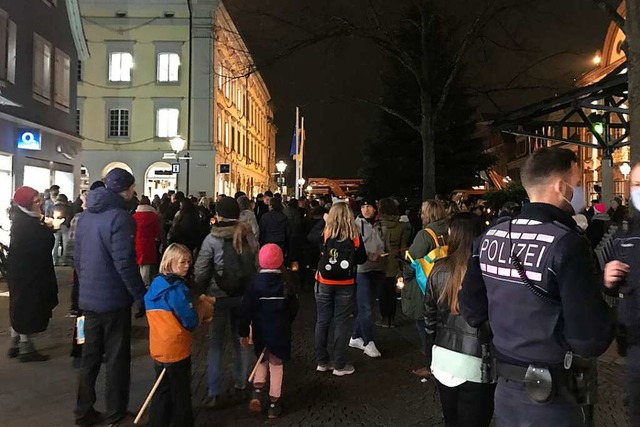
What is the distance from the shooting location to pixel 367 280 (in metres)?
8.00

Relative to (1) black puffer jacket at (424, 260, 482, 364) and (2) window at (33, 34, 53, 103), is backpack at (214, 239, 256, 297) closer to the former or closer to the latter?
(1) black puffer jacket at (424, 260, 482, 364)

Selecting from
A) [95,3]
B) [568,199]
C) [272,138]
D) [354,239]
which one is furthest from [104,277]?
[272,138]

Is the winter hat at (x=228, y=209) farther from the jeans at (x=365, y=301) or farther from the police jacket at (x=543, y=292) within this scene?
the police jacket at (x=543, y=292)

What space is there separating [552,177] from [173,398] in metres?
3.55

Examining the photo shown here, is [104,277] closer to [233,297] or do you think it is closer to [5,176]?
[233,297]

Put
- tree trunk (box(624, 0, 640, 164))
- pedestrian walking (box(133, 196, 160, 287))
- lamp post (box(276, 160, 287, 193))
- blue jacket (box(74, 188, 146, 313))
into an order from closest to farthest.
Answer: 1. blue jacket (box(74, 188, 146, 313))
2. tree trunk (box(624, 0, 640, 164))
3. pedestrian walking (box(133, 196, 160, 287))
4. lamp post (box(276, 160, 287, 193))

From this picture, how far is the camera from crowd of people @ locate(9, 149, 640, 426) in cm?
256

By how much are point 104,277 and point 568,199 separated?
3.95 metres

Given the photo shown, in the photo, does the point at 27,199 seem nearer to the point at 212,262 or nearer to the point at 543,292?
the point at 212,262

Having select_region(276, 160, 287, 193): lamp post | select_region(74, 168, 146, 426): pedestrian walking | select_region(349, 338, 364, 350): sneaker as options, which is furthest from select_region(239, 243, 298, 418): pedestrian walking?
select_region(276, 160, 287, 193): lamp post

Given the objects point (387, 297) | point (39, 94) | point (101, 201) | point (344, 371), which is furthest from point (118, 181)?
point (39, 94)

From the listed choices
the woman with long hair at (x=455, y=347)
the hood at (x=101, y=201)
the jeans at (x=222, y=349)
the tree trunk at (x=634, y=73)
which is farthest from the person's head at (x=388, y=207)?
the woman with long hair at (x=455, y=347)

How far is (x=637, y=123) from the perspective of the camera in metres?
7.08

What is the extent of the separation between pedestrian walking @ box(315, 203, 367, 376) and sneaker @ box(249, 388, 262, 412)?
140 centimetres
